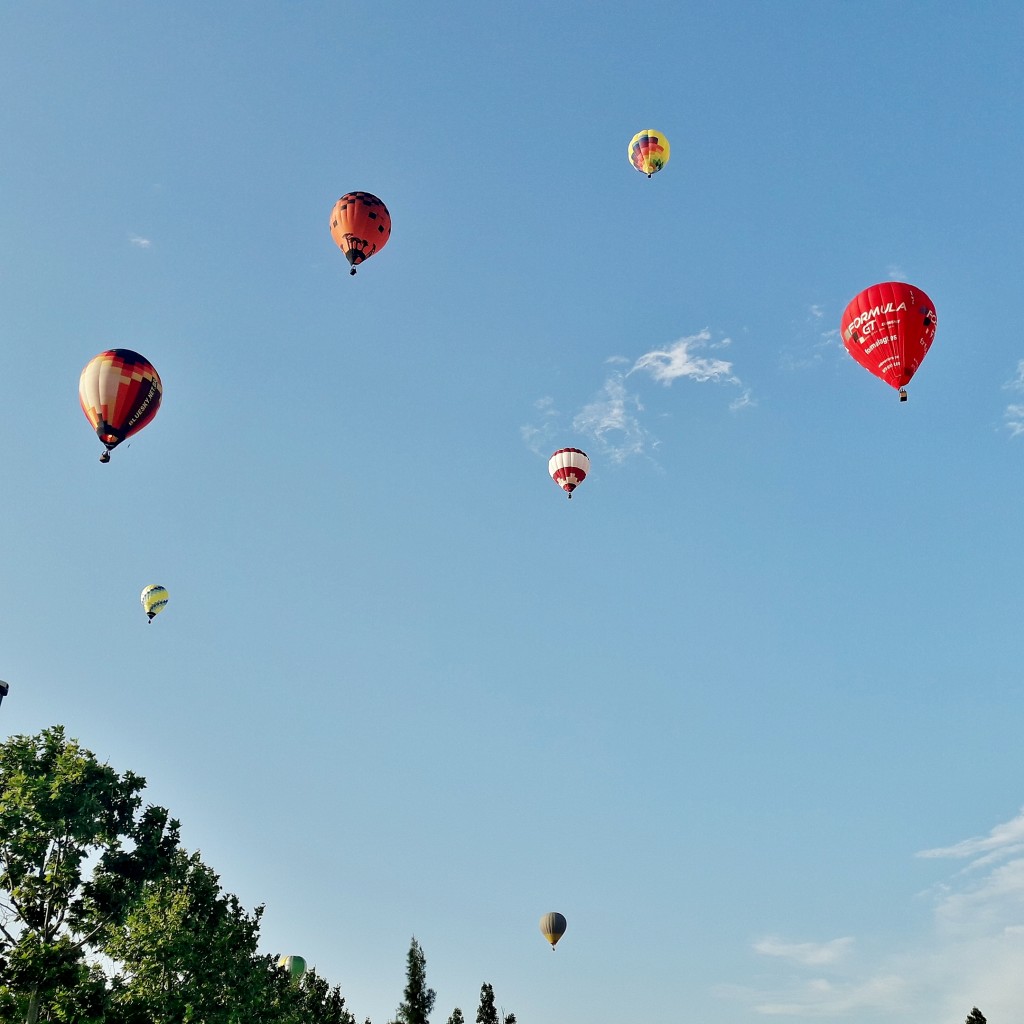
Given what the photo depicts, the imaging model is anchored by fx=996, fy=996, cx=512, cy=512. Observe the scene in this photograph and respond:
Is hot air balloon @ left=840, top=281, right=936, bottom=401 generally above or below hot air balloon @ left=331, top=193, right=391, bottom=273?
below

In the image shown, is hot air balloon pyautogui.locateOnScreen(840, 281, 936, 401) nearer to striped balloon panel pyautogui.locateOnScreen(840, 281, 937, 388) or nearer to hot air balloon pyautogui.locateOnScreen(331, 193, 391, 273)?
striped balloon panel pyautogui.locateOnScreen(840, 281, 937, 388)

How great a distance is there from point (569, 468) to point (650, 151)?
70.4ft

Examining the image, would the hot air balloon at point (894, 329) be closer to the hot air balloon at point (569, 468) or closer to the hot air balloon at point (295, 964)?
the hot air balloon at point (569, 468)

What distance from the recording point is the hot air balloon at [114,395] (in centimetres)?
4188

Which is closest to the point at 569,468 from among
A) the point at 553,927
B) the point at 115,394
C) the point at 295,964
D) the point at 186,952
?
the point at 115,394

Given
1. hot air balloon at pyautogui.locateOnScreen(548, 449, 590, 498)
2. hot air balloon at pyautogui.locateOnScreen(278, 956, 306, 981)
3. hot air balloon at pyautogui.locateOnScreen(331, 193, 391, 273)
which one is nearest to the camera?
hot air balloon at pyautogui.locateOnScreen(331, 193, 391, 273)

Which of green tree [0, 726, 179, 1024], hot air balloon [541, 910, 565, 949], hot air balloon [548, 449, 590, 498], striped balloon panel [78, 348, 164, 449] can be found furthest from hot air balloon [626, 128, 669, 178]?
hot air balloon [541, 910, 565, 949]

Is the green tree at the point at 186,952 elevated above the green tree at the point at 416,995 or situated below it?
below

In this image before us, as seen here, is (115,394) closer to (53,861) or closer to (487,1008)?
(53,861)

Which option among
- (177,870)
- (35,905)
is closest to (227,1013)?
(177,870)

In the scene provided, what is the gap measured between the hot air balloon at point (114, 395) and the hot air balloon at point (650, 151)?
1462 inches

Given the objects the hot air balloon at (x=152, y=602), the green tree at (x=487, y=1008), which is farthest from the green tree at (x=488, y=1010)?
the hot air balloon at (x=152, y=602)

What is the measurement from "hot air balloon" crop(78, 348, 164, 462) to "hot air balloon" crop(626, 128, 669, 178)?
37126 mm

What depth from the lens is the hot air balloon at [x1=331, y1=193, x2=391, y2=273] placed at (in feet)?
163
